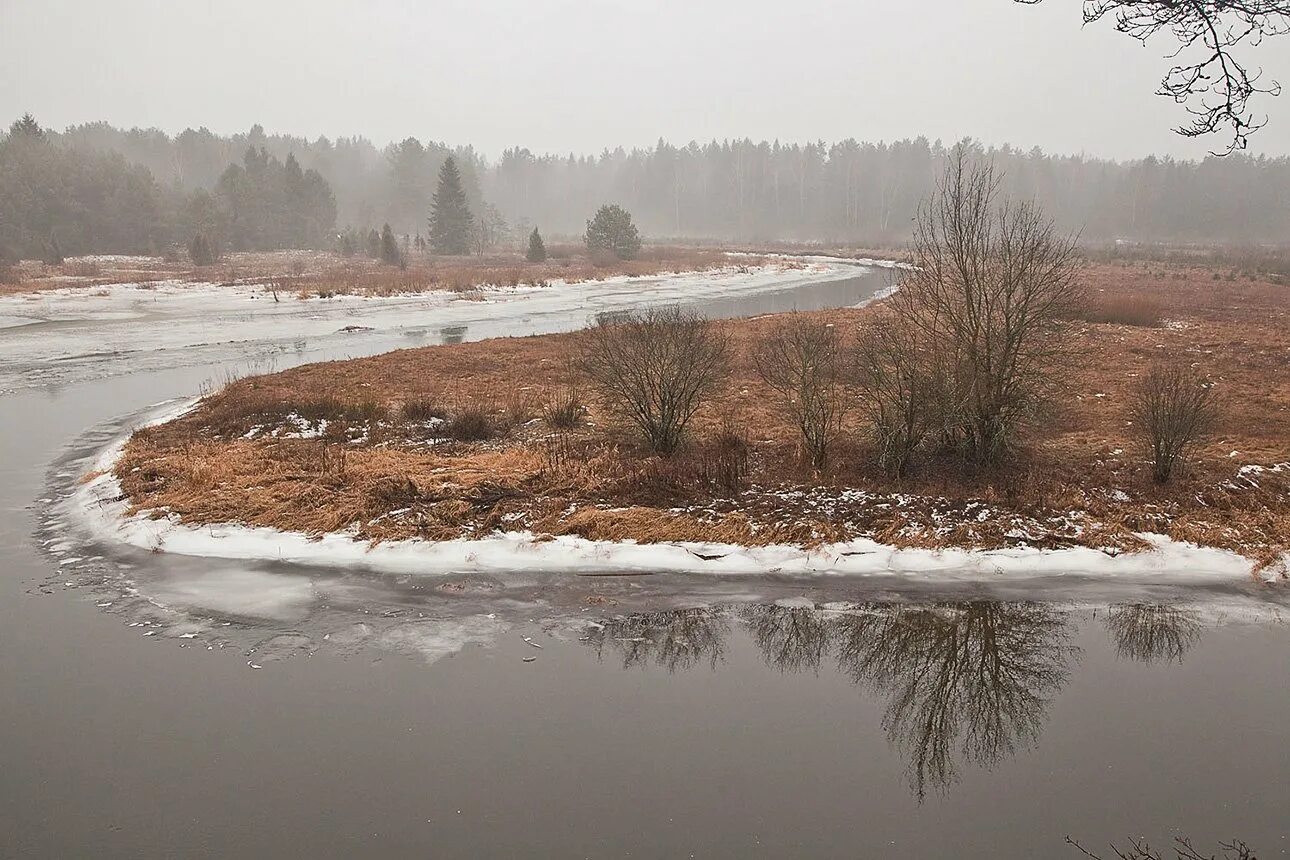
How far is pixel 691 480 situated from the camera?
1128cm

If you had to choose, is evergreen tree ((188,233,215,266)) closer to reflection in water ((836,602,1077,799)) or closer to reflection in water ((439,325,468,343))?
reflection in water ((439,325,468,343))

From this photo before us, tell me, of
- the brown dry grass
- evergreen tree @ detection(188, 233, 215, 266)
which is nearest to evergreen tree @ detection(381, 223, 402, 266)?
evergreen tree @ detection(188, 233, 215, 266)

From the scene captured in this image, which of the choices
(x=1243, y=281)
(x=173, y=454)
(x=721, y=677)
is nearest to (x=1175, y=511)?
(x=721, y=677)

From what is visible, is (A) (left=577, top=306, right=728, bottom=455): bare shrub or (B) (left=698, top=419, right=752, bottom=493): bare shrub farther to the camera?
(A) (left=577, top=306, right=728, bottom=455): bare shrub

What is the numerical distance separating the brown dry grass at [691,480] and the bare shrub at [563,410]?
214mm

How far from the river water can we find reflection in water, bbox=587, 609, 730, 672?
1.2 inches

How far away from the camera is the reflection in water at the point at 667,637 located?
7410mm

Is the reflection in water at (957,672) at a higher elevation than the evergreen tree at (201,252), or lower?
lower

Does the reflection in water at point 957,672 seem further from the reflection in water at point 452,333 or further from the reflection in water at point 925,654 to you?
the reflection in water at point 452,333

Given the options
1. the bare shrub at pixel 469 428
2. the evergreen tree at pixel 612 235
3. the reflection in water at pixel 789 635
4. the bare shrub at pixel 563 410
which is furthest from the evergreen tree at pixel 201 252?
the reflection in water at pixel 789 635

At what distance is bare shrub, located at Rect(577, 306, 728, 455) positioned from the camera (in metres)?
12.2

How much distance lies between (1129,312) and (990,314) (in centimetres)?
2034

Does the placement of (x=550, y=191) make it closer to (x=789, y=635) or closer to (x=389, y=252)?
(x=389, y=252)

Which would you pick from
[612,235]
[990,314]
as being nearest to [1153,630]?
[990,314]
